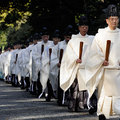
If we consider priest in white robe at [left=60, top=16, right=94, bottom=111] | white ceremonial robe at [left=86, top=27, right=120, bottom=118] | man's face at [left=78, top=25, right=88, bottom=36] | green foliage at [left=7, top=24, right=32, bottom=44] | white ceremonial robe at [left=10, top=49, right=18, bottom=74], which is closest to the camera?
white ceremonial robe at [left=86, top=27, right=120, bottom=118]

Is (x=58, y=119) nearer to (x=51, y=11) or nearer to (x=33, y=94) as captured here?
(x=33, y=94)

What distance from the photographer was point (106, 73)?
8703mm

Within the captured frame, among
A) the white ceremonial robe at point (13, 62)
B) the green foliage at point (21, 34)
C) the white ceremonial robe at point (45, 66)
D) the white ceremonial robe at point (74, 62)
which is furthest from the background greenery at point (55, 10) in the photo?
the white ceremonial robe at point (74, 62)

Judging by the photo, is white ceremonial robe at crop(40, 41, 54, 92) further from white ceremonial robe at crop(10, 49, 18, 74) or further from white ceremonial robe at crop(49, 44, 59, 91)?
white ceremonial robe at crop(10, 49, 18, 74)

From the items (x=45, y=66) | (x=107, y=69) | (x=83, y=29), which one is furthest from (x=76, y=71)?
(x=45, y=66)

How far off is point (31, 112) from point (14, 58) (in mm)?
15452

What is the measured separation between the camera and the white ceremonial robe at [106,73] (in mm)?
8594

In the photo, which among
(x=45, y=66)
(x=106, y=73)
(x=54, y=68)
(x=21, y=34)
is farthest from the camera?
(x=21, y=34)

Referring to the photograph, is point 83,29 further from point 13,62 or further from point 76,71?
point 13,62

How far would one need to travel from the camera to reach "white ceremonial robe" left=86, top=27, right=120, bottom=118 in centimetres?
859

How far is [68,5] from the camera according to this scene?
3231 centimetres

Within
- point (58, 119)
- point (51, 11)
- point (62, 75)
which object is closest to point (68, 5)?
point (51, 11)

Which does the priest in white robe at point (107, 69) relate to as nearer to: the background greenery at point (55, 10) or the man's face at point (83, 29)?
the man's face at point (83, 29)

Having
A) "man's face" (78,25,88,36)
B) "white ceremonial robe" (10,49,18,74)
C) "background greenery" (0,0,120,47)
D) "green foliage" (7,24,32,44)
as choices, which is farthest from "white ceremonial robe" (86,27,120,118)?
"green foliage" (7,24,32,44)
